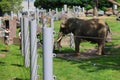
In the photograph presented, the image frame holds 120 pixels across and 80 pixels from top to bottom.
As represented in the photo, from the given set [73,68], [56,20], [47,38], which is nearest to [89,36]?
[73,68]

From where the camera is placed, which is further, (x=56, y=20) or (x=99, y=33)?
(x=56, y=20)

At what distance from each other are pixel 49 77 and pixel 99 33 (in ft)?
41.9

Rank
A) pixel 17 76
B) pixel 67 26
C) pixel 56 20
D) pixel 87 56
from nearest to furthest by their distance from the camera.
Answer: pixel 17 76
pixel 87 56
pixel 67 26
pixel 56 20

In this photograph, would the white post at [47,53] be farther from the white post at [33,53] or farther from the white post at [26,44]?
the white post at [26,44]

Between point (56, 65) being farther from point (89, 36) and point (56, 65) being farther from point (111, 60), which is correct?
point (89, 36)

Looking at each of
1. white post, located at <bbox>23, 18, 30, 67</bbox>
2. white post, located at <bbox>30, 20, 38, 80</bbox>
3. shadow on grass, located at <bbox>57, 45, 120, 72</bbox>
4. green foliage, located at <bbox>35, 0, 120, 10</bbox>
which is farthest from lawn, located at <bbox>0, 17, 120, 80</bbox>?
green foliage, located at <bbox>35, 0, 120, 10</bbox>

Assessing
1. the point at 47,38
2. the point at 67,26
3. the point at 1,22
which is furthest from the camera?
the point at 1,22

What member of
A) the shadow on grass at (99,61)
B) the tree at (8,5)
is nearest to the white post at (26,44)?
the shadow on grass at (99,61)

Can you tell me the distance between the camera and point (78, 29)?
18875mm

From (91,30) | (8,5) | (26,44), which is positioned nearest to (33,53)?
(26,44)

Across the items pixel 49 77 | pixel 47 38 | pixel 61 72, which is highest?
pixel 47 38

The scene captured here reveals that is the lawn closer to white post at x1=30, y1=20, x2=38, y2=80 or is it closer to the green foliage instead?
Result: white post at x1=30, y1=20, x2=38, y2=80

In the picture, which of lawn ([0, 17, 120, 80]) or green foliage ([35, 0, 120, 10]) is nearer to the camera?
lawn ([0, 17, 120, 80])

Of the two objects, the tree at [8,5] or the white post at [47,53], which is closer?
the white post at [47,53]
